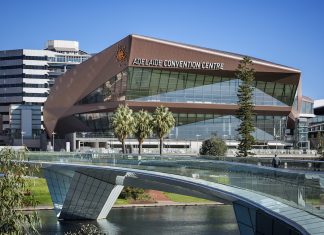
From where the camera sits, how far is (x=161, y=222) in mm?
71062

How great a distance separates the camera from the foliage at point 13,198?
969 inches

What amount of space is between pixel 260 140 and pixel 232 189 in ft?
370

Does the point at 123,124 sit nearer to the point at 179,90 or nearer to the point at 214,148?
the point at 214,148

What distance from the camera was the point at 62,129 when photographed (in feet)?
513

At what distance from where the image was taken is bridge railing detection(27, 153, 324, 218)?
2510cm

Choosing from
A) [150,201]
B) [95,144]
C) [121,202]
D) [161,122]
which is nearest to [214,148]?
[161,122]

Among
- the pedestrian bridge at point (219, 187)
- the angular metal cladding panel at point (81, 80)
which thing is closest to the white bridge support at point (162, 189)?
the pedestrian bridge at point (219, 187)

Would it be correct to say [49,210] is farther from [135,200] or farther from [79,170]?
[79,170]

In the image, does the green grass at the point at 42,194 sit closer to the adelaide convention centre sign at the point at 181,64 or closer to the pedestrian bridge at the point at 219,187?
the pedestrian bridge at the point at 219,187

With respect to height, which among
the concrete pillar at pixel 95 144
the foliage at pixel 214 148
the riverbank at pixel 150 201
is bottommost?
the riverbank at pixel 150 201

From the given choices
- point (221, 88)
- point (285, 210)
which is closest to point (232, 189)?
point (285, 210)

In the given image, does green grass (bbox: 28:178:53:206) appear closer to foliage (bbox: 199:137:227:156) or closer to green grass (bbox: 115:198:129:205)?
green grass (bbox: 115:198:129:205)

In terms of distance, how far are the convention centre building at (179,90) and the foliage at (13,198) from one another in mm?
103655

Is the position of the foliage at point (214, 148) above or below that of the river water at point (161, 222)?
above
